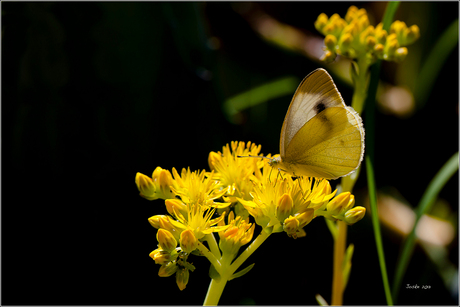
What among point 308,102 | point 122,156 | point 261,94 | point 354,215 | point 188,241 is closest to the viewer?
point 188,241

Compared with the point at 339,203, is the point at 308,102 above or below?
above

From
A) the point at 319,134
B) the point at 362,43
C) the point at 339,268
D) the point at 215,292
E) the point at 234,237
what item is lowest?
the point at 339,268

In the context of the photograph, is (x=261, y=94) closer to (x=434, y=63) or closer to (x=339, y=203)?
(x=434, y=63)

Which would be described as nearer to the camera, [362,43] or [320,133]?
[320,133]

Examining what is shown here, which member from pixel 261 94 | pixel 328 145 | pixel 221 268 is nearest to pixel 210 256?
pixel 221 268

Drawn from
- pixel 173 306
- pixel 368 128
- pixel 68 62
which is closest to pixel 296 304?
pixel 173 306

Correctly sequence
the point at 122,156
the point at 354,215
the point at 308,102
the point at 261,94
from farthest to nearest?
the point at 261,94 < the point at 122,156 < the point at 308,102 < the point at 354,215

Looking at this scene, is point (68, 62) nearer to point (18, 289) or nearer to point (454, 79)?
point (18, 289)
